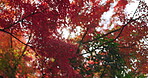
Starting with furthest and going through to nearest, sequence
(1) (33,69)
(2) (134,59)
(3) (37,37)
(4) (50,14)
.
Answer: (2) (134,59)
(1) (33,69)
(3) (37,37)
(4) (50,14)

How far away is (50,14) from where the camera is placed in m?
6.21

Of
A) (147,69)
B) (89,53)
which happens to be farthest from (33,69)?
(147,69)

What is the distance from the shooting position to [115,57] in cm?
1009

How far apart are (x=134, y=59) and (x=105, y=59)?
233cm

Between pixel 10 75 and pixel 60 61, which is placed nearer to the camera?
pixel 60 61

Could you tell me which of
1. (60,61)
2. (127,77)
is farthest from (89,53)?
(60,61)

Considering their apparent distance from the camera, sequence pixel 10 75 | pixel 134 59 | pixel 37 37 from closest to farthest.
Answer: pixel 37 37 < pixel 10 75 < pixel 134 59

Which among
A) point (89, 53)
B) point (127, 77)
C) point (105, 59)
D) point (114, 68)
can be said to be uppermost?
point (89, 53)

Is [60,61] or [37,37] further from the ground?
[37,37]

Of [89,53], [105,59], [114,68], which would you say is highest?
[89,53]

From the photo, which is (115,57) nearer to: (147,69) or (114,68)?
(114,68)

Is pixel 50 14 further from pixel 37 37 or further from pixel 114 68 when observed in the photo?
pixel 114 68

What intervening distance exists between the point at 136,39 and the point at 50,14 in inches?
254

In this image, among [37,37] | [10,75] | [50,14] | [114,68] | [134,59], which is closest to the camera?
[50,14]
